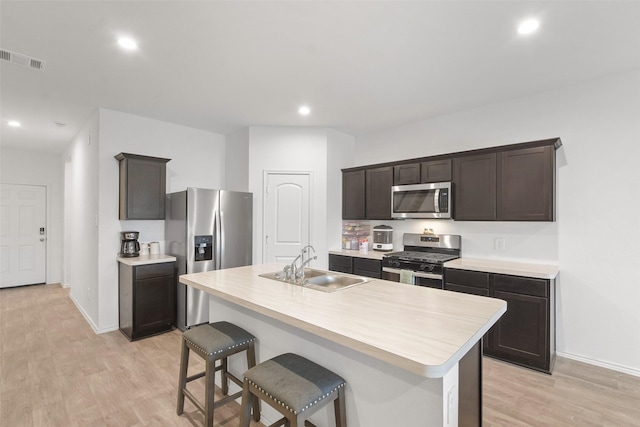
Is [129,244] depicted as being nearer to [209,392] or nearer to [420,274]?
[209,392]

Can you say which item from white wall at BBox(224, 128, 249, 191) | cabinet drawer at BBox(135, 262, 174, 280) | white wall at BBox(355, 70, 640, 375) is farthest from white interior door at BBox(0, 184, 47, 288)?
white wall at BBox(355, 70, 640, 375)

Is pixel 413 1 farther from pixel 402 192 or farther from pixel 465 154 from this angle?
pixel 402 192

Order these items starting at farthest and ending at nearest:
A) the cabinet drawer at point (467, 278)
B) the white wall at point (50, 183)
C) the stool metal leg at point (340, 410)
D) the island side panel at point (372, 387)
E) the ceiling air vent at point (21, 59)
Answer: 1. the white wall at point (50, 183)
2. the cabinet drawer at point (467, 278)
3. the ceiling air vent at point (21, 59)
4. the stool metal leg at point (340, 410)
5. the island side panel at point (372, 387)

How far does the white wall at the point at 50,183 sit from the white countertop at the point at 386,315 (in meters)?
6.00

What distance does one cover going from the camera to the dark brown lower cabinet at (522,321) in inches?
106

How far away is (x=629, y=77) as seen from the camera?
2.75 m

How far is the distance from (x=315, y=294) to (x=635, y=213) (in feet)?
9.93

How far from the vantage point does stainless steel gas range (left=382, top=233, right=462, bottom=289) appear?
11.0ft

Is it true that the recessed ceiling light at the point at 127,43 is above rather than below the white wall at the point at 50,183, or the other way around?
above

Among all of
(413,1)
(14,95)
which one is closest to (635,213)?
(413,1)

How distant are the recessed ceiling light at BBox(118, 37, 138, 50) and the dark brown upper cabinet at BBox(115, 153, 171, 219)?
5.01 feet

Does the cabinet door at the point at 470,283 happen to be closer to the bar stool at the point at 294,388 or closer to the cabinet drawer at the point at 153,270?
the bar stool at the point at 294,388

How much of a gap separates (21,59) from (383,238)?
13.8 ft

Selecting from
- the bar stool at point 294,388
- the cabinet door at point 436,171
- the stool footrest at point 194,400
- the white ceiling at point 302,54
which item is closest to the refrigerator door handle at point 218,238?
the white ceiling at point 302,54
